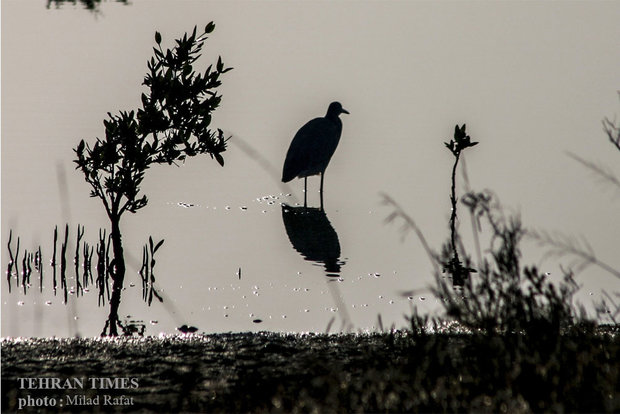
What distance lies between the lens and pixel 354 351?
6762 millimetres

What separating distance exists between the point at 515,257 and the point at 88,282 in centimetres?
684

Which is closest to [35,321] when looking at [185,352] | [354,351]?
[185,352]

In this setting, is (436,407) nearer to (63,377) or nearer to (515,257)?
(515,257)

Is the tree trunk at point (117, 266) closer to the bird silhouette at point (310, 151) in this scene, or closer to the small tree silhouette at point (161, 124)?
the small tree silhouette at point (161, 124)

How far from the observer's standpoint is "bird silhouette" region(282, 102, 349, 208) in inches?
779

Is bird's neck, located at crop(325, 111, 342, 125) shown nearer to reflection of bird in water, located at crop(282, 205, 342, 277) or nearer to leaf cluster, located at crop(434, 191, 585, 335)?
reflection of bird in water, located at crop(282, 205, 342, 277)

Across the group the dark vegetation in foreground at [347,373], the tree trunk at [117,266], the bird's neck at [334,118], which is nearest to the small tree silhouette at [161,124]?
the tree trunk at [117,266]

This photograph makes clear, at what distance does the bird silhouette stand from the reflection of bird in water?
142cm

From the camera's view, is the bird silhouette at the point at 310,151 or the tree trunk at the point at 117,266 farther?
the bird silhouette at the point at 310,151

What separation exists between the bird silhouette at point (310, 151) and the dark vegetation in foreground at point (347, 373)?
41.6 ft

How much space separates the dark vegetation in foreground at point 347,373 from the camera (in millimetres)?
5113

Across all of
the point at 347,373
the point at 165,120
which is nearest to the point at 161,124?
the point at 165,120

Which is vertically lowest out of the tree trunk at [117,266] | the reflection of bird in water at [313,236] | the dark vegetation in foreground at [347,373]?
the dark vegetation in foreground at [347,373]

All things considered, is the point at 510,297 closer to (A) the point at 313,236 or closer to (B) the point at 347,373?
(B) the point at 347,373
